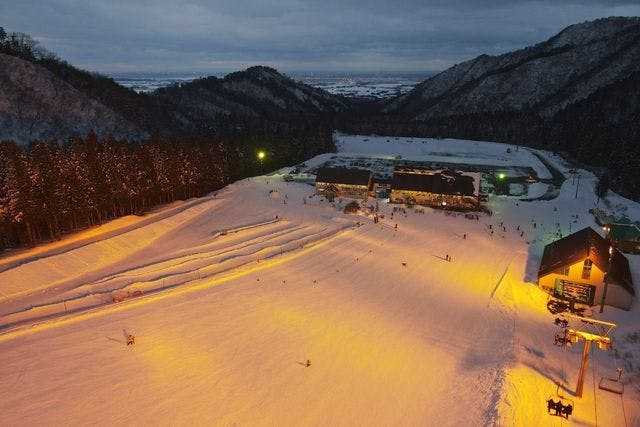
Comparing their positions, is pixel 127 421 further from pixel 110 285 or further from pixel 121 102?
pixel 121 102

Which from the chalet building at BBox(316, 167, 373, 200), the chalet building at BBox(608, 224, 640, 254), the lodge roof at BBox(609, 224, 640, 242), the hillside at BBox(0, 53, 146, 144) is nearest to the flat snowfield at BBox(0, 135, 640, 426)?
the chalet building at BBox(608, 224, 640, 254)

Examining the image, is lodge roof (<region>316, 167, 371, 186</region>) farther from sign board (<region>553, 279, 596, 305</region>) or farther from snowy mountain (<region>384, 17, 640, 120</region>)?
snowy mountain (<region>384, 17, 640, 120</region>)

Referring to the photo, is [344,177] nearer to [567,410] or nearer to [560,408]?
[560,408]

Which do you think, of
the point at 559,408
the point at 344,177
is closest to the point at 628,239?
the point at 559,408

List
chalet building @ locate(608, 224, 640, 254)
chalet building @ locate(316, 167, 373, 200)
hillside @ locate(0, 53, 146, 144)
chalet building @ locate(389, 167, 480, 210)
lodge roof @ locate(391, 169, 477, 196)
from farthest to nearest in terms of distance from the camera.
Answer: hillside @ locate(0, 53, 146, 144)
chalet building @ locate(316, 167, 373, 200)
lodge roof @ locate(391, 169, 477, 196)
chalet building @ locate(389, 167, 480, 210)
chalet building @ locate(608, 224, 640, 254)

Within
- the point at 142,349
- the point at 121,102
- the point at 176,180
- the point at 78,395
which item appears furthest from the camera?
the point at 121,102

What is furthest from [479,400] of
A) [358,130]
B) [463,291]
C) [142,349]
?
[358,130]

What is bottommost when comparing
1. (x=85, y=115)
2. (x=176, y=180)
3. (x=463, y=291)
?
(x=463, y=291)
